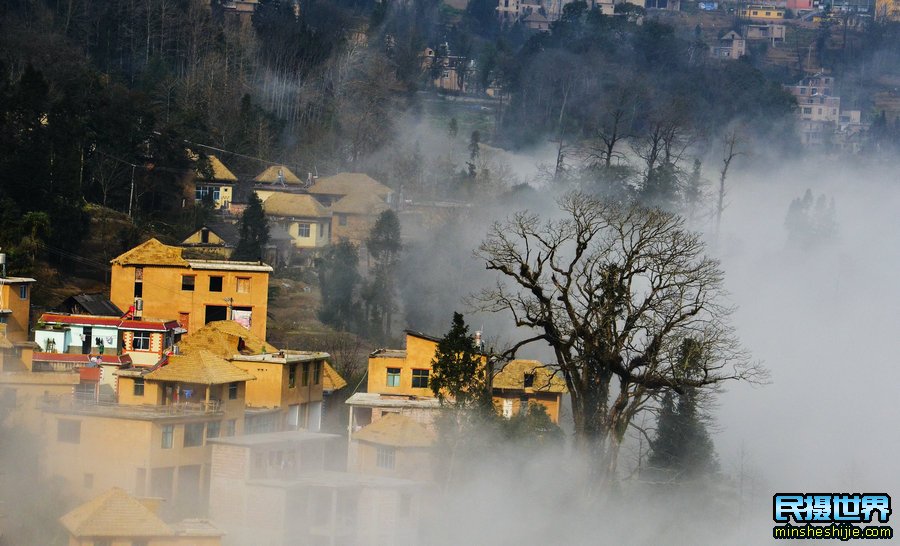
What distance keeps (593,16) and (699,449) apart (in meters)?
83.2

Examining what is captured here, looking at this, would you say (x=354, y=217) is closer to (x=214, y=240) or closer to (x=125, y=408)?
(x=214, y=240)

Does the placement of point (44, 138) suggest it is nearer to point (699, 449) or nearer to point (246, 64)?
point (699, 449)

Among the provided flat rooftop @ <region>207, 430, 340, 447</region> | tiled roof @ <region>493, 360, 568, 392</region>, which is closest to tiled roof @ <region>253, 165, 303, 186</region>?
tiled roof @ <region>493, 360, 568, 392</region>

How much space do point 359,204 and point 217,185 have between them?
5.87 m

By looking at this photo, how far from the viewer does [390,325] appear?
55844mm

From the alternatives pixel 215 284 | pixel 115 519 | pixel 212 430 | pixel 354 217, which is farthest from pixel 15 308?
pixel 354 217

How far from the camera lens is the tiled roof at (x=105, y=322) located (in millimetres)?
44094

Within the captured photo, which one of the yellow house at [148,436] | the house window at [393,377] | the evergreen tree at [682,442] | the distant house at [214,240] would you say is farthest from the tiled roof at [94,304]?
the evergreen tree at [682,442]

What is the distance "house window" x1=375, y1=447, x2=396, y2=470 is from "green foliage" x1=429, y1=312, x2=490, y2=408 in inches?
100

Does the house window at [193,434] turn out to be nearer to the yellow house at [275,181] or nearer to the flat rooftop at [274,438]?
the flat rooftop at [274,438]

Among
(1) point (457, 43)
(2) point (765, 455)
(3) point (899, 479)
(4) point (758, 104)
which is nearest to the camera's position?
(3) point (899, 479)

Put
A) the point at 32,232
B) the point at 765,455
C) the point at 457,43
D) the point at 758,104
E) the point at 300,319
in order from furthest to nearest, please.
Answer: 1. the point at 457,43
2. the point at 758,104
3. the point at 300,319
4. the point at 32,232
5. the point at 765,455

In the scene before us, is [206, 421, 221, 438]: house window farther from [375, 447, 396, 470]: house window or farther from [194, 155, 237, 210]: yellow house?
[194, 155, 237, 210]: yellow house

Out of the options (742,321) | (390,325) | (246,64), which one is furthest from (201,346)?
(246,64)
